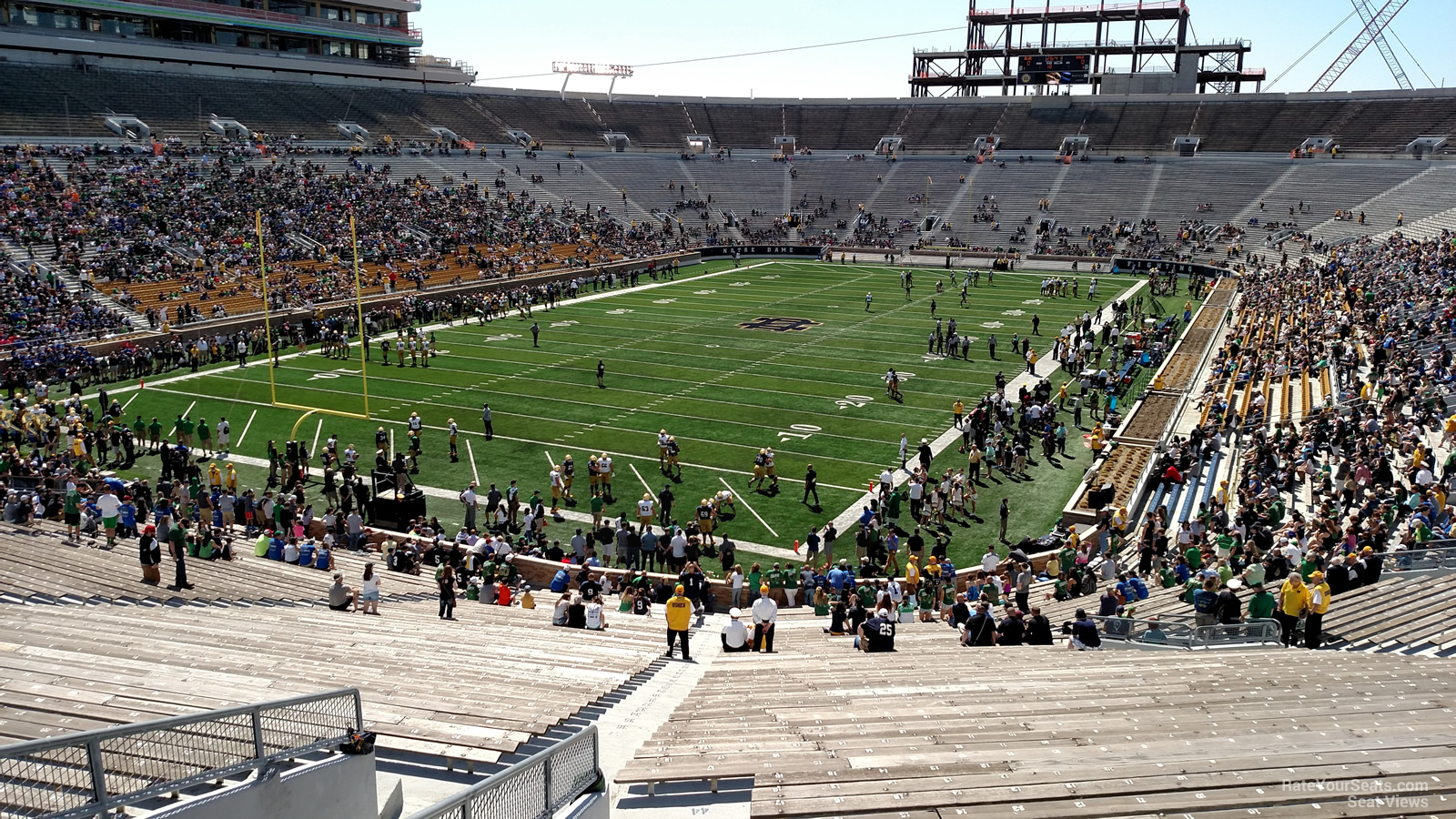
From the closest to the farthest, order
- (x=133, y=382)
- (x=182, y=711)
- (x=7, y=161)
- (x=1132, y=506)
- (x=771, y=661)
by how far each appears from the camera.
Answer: (x=182, y=711) < (x=771, y=661) < (x=1132, y=506) < (x=133, y=382) < (x=7, y=161)

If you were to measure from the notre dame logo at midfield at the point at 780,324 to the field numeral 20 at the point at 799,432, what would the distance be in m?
12.3

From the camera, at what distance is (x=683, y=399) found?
27.1 m

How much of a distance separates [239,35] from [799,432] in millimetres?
52765

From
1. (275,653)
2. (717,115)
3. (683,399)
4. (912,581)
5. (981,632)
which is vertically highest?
(717,115)

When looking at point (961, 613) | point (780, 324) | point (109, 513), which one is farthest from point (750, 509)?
point (780, 324)

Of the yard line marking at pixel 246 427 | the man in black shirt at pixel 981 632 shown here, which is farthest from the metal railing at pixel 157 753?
the yard line marking at pixel 246 427

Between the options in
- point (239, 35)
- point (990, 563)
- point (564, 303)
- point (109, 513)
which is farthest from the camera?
point (239, 35)

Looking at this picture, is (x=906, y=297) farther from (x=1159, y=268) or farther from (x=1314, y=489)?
(x=1314, y=489)

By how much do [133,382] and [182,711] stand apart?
26193 millimetres

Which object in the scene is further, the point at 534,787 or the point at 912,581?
the point at 912,581

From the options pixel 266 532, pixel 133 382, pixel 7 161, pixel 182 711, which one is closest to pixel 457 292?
pixel 133 382

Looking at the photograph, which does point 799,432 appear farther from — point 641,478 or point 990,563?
point 990,563

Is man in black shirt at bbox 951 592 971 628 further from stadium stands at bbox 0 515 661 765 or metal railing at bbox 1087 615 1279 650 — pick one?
stadium stands at bbox 0 515 661 765

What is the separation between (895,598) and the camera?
549 inches
